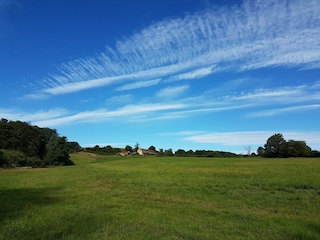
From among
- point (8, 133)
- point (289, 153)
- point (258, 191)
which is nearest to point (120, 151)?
point (8, 133)

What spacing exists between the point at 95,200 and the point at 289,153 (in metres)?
121

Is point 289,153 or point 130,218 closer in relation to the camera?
point 130,218

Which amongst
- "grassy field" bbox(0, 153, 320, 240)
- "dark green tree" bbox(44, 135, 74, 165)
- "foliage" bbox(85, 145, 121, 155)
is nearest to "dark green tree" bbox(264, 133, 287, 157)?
"dark green tree" bbox(44, 135, 74, 165)

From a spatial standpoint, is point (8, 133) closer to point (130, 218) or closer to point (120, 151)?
point (120, 151)

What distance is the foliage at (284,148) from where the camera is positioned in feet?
408

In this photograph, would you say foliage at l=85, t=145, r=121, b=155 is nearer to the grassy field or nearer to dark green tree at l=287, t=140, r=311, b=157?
dark green tree at l=287, t=140, r=311, b=157

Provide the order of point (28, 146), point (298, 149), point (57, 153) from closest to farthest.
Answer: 1. point (57, 153)
2. point (28, 146)
3. point (298, 149)

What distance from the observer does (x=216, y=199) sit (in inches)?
740

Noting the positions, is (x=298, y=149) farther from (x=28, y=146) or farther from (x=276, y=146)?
(x=28, y=146)

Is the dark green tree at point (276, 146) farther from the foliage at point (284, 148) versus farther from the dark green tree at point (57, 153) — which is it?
the dark green tree at point (57, 153)

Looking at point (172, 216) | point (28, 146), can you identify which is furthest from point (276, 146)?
point (172, 216)

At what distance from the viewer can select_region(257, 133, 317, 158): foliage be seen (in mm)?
124375

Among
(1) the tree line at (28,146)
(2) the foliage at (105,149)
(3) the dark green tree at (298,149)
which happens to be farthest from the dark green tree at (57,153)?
(3) the dark green tree at (298,149)

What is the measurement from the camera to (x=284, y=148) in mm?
128875
